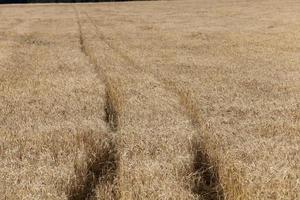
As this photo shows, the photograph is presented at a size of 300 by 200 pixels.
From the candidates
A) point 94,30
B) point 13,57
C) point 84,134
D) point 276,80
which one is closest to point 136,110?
point 84,134

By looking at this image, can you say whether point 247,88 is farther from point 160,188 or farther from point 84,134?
point 160,188

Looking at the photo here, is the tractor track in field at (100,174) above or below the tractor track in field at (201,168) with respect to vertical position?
above

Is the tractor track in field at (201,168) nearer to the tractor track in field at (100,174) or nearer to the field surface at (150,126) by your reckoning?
the field surface at (150,126)

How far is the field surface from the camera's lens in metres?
5.88

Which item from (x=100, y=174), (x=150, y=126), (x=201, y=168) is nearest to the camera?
(x=100, y=174)

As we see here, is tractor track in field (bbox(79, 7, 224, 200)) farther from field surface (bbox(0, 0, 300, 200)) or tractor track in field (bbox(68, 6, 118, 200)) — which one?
tractor track in field (bbox(68, 6, 118, 200))

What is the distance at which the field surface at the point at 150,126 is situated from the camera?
19.3 feet

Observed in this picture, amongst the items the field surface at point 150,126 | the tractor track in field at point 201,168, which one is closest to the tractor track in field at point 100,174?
the field surface at point 150,126

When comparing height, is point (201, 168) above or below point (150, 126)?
above

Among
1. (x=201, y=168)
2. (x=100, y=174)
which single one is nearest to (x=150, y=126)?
(x=201, y=168)

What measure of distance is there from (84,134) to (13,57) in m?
9.77

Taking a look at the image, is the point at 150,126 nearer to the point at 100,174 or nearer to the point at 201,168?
the point at 201,168

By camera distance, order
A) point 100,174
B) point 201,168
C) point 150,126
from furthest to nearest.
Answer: point 150,126 → point 201,168 → point 100,174

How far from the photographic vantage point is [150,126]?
27.0 feet
